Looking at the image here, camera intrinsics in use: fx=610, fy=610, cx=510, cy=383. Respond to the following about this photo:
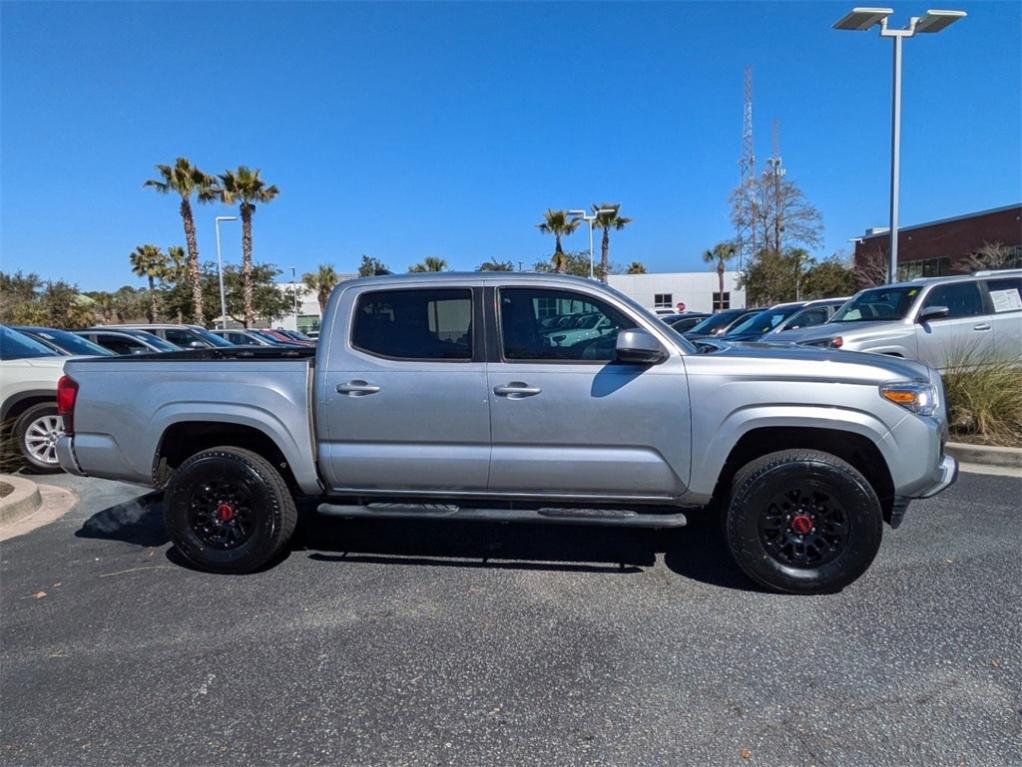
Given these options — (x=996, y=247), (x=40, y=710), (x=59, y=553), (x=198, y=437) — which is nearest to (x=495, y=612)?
(x=40, y=710)

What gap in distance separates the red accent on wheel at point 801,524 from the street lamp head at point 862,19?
11.8 metres

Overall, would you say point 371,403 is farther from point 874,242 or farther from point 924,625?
point 874,242

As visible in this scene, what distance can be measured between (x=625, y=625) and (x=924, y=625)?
60.5 inches

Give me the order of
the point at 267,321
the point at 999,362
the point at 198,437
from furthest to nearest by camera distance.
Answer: the point at 267,321 < the point at 999,362 < the point at 198,437

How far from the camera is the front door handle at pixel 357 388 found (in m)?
3.76

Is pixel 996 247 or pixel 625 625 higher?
pixel 996 247

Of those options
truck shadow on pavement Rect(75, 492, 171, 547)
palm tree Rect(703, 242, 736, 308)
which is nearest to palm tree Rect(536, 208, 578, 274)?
palm tree Rect(703, 242, 736, 308)

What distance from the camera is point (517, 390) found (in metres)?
3.65

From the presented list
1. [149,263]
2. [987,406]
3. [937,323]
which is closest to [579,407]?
[987,406]

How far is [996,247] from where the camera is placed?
88.0 feet

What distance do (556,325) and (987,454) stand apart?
520 cm

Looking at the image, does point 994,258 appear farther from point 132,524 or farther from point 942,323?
point 132,524

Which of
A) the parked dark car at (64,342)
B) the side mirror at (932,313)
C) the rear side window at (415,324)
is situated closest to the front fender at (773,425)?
the rear side window at (415,324)

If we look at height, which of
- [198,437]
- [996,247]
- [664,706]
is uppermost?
[996,247]
